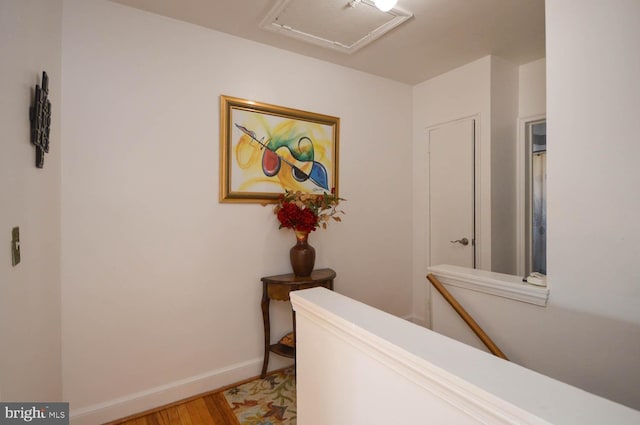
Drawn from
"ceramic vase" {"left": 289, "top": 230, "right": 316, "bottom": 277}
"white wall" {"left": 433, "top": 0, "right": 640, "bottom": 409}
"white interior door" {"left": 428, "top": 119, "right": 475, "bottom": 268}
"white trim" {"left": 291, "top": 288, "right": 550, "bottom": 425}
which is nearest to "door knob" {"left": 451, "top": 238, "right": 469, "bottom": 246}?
"white interior door" {"left": 428, "top": 119, "right": 475, "bottom": 268}

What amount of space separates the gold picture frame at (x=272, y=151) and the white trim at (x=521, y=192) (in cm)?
171

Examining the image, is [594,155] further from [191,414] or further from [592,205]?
[191,414]

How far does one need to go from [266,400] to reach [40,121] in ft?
6.57

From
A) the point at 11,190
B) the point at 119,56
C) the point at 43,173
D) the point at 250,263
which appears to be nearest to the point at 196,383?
the point at 250,263

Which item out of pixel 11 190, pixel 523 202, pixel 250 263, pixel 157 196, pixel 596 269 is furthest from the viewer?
pixel 523 202

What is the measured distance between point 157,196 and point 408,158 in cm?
244

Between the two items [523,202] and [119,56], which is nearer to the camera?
[119,56]

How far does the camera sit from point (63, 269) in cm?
183

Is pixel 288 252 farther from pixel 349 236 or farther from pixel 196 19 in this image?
pixel 196 19

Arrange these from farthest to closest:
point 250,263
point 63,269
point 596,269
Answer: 1. point 250,263
2. point 63,269
3. point 596,269

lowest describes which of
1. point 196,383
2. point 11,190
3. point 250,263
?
point 196,383

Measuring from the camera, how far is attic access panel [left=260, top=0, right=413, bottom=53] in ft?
6.52

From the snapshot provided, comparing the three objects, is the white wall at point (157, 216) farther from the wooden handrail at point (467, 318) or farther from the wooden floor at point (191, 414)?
the wooden handrail at point (467, 318)

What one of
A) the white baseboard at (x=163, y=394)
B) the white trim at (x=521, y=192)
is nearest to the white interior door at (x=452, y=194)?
the white trim at (x=521, y=192)
